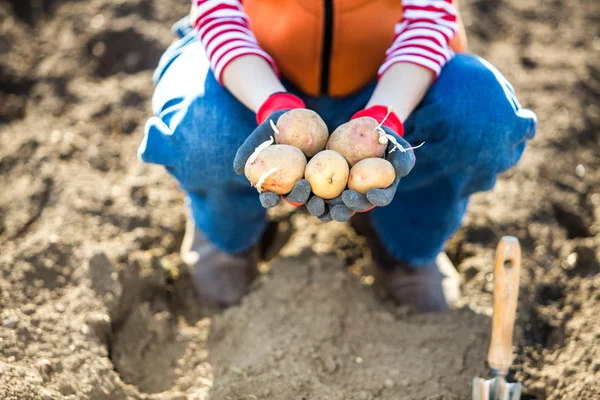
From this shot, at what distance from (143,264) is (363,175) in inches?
34.5

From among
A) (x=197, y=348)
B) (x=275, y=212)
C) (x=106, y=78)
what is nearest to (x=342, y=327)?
(x=197, y=348)

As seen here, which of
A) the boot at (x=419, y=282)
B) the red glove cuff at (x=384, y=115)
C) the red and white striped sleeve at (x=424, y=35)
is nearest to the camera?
the red glove cuff at (x=384, y=115)

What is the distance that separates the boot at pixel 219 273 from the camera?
5.74 ft

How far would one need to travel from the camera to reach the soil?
1.48 meters

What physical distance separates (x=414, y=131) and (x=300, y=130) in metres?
0.37

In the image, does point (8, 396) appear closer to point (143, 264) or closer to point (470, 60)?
point (143, 264)

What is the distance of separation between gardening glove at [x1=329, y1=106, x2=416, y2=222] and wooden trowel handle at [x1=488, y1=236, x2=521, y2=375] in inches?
10.7

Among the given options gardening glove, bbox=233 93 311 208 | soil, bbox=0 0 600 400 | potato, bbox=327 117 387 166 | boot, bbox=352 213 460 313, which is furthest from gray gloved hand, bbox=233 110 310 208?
boot, bbox=352 213 460 313

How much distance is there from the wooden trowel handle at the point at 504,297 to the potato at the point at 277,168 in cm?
45

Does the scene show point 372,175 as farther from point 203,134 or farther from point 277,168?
point 203,134

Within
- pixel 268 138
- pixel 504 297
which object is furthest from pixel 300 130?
pixel 504 297

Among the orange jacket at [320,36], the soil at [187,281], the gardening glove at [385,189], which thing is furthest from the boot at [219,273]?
the gardening glove at [385,189]

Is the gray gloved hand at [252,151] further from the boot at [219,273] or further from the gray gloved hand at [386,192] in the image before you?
the boot at [219,273]

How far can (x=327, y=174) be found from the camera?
117 centimetres
